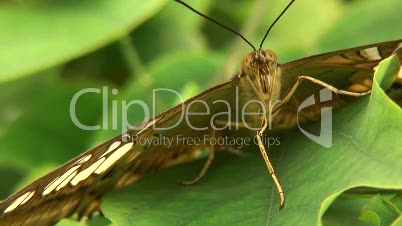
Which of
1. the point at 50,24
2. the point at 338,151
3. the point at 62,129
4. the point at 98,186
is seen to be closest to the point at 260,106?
the point at 338,151

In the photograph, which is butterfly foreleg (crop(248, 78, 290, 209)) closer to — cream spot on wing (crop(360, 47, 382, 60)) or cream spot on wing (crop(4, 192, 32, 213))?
cream spot on wing (crop(360, 47, 382, 60))

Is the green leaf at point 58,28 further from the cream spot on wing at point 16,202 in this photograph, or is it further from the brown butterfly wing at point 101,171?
the cream spot on wing at point 16,202

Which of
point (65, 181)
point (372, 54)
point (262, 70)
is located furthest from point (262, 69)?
point (65, 181)

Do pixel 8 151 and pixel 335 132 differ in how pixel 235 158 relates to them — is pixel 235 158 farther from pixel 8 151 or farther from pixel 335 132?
pixel 8 151

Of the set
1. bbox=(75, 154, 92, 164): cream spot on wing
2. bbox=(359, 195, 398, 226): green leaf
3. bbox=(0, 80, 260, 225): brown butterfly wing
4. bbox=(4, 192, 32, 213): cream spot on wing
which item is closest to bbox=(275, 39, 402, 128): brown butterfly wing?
bbox=(0, 80, 260, 225): brown butterfly wing

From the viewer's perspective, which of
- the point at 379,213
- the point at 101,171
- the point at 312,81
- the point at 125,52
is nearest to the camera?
the point at 379,213

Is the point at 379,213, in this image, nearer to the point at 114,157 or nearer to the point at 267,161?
the point at 267,161
